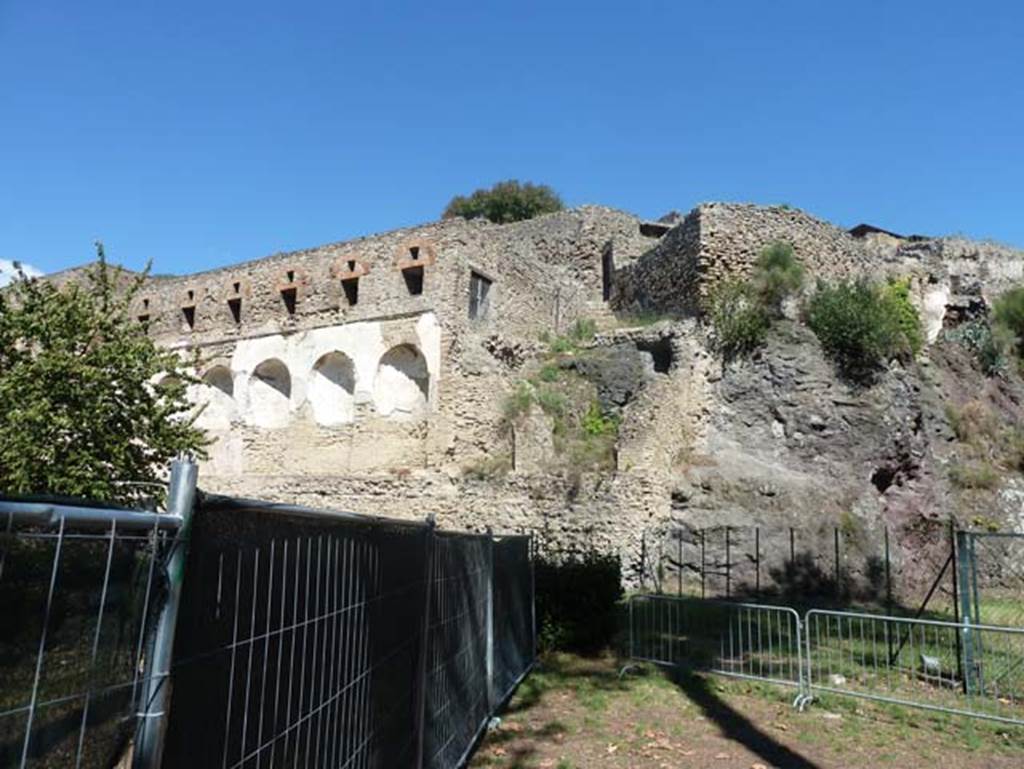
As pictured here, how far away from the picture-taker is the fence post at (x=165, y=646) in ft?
6.28

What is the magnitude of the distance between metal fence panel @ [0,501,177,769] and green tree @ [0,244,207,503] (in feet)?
28.2

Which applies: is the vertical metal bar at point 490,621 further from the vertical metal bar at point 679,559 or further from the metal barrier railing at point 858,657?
the vertical metal bar at point 679,559

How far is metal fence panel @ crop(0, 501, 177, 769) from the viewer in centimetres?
152

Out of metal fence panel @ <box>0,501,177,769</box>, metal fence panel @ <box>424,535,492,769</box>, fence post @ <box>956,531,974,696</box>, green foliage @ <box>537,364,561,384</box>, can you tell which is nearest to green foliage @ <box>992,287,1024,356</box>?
green foliage @ <box>537,364,561,384</box>

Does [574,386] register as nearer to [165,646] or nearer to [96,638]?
[165,646]

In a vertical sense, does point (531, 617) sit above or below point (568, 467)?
below

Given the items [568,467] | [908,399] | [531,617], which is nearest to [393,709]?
[531,617]

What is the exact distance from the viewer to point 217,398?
25375 mm

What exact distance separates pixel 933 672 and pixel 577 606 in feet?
15.0

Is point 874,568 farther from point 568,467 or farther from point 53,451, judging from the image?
point 53,451

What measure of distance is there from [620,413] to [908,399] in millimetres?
7354

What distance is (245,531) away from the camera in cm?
247

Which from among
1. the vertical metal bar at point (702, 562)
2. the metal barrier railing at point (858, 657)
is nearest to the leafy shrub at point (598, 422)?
the vertical metal bar at point (702, 562)

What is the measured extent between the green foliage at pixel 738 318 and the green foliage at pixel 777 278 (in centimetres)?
25
